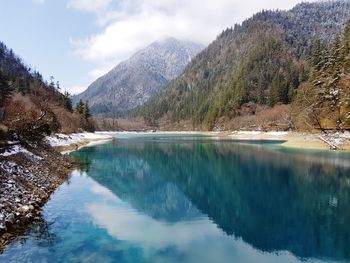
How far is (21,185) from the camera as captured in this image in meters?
21.9

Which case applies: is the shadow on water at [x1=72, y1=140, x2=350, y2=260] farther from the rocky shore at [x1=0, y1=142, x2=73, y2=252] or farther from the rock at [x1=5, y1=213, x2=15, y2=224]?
the rock at [x1=5, y1=213, x2=15, y2=224]

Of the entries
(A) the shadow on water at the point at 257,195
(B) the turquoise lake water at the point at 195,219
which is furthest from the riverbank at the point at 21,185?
(A) the shadow on water at the point at 257,195

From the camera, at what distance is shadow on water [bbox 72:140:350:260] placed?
18.0 m

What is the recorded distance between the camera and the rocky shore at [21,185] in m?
16.8

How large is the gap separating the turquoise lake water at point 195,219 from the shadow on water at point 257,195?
2.8 inches

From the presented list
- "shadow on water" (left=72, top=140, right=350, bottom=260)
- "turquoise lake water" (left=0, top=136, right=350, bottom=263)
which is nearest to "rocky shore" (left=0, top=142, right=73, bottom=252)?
"turquoise lake water" (left=0, top=136, right=350, bottom=263)

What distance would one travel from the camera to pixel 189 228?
762 inches

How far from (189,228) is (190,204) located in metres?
6.45

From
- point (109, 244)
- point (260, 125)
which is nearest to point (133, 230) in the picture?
point (109, 244)

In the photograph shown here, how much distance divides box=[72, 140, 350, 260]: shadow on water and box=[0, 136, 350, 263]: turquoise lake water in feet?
0.23

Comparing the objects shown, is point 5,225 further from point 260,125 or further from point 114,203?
point 260,125

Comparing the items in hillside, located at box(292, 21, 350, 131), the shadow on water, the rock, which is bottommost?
the shadow on water

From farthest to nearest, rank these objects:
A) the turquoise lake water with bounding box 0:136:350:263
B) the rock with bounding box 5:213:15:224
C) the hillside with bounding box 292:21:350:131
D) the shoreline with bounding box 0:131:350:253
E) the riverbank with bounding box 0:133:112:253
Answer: the riverbank with bounding box 0:133:112:253
the rock with bounding box 5:213:15:224
the shoreline with bounding box 0:131:350:253
the turquoise lake water with bounding box 0:136:350:263
the hillside with bounding box 292:21:350:131

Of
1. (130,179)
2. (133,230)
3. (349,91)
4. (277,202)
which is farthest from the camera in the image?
(130,179)
